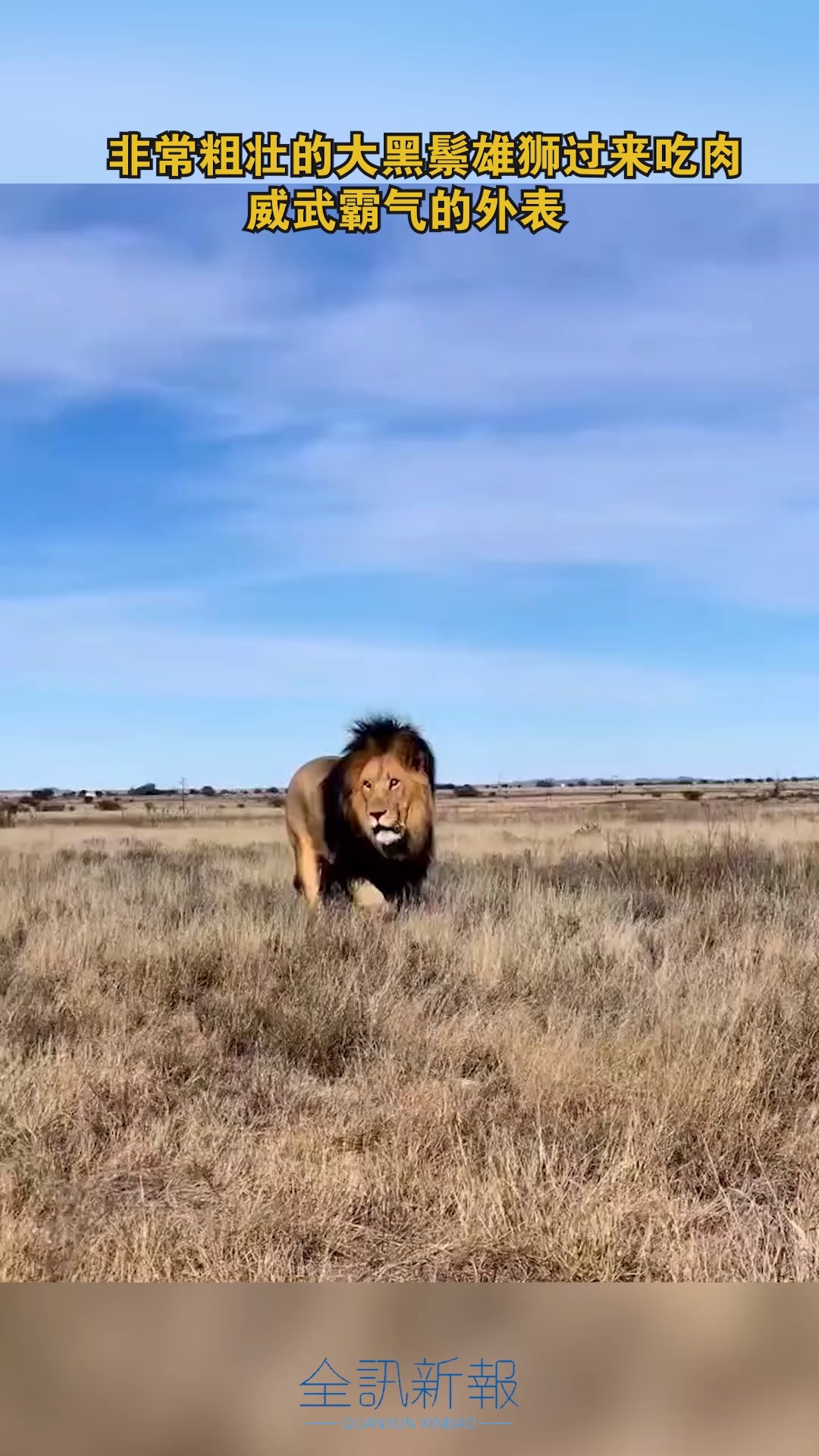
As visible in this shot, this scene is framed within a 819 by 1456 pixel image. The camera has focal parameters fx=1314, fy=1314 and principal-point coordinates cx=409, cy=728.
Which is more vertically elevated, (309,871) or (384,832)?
(384,832)

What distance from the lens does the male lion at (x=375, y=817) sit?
9.37m

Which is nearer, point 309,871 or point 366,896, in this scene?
point 366,896

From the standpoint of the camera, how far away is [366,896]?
990 cm

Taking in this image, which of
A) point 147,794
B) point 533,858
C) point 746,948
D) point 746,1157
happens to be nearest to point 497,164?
point 746,1157

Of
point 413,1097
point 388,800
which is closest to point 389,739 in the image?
point 388,800

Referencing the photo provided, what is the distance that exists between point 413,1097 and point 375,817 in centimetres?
452

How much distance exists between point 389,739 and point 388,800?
1.44 ft

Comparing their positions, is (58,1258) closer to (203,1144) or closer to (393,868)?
(203,1144)

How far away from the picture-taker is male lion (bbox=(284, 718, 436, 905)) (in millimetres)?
9367

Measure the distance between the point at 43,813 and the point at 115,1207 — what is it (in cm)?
4518

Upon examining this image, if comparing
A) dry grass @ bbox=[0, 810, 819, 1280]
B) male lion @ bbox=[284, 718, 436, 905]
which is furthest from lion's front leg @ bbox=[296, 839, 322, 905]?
dry grass @ bbox=[0, 810, 819, 1280]

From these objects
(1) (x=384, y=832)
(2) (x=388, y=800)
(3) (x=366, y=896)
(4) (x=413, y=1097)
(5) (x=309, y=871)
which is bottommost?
(4) (x=413, y=1097)

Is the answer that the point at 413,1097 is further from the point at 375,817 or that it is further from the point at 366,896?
the point at 366,896

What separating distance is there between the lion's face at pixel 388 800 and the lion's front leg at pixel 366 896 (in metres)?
0.42
